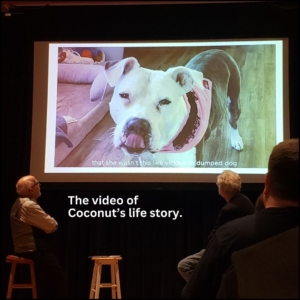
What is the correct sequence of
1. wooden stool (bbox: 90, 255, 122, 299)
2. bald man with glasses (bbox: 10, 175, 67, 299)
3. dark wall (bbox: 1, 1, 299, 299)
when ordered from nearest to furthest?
bald man with glasses (bbox: 10, 175, 67, 299) → wooden stool (bbox: 90, 255, 122, 299) → dark wall (bbox: 1, 1, 299, 299)

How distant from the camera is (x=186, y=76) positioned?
4.67 metres

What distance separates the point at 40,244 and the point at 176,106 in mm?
1797

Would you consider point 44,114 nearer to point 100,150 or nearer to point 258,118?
point 100,150

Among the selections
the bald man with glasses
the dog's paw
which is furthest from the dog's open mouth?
the bald man with glasses

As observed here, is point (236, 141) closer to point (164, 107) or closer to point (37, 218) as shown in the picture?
point (164, 107)

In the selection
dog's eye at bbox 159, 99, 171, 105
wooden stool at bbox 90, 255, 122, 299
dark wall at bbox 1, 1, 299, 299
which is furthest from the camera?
dark wall at bbox 1, 1, 299, 299

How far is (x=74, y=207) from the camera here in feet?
16.0

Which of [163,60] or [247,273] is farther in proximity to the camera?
[163,60]

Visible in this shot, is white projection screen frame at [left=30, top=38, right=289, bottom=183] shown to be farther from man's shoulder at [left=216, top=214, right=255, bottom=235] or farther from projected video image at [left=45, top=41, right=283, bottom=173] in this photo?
man's shoulder at [left=216, top=214, right=255, bottom=235]

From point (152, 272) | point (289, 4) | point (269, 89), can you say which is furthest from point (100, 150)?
point (289, 4)

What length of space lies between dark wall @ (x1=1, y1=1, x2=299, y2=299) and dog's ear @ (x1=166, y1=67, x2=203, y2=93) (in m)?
0.38

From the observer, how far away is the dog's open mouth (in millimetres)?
4566

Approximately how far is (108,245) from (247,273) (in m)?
4.09

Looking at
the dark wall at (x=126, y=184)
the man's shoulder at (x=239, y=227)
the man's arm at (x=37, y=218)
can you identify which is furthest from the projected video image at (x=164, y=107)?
the man's shoulder at (x=239, y=227)
